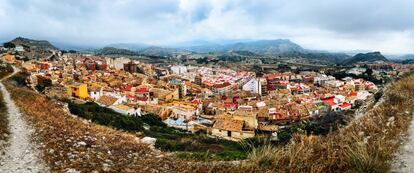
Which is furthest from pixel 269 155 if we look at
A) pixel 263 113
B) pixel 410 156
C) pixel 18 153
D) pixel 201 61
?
pixel 201 61

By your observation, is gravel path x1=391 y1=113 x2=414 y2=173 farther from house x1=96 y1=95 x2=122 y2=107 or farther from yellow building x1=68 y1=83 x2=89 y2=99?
yellow building x1=68 y1=83 x2=89 y2=99

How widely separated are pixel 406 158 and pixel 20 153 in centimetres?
766

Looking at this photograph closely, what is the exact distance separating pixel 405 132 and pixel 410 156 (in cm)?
167

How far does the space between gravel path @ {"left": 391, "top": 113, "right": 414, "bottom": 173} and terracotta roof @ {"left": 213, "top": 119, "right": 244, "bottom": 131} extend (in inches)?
1074

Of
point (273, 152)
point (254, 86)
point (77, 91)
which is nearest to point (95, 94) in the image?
point (77, 91)

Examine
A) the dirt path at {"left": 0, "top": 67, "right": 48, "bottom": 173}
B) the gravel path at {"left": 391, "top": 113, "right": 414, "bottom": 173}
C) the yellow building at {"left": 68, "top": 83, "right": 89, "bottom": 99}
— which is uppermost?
the gravel path at {"left": 391, "top": 113, "right": 414, "bottom": 173}

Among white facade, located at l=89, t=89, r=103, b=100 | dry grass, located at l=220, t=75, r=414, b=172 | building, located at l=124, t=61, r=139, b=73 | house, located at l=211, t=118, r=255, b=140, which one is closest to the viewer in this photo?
dry grass, located at l=220, t=75, r=414, b=172

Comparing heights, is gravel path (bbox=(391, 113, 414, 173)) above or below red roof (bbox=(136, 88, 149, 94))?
above

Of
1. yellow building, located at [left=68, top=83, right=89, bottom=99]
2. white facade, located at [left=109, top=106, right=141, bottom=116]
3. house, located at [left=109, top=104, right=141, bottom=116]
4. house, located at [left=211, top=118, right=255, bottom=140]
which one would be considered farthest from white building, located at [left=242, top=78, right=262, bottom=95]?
white facade, located at [left=109, top=106, right=141, bottom=116]

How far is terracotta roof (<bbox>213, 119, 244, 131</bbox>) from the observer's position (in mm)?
33562

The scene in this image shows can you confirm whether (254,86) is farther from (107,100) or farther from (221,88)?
(107,100)

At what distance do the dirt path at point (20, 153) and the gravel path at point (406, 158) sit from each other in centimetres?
607

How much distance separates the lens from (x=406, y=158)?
5.34 metres

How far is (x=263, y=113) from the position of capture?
45062mm
